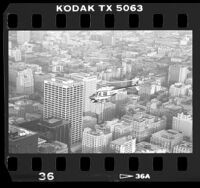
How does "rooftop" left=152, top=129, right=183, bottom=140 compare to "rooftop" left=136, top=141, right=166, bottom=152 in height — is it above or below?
above

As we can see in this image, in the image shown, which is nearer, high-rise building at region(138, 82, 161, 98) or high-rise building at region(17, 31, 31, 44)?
high-rise building at region(17, 31, 31, 44)

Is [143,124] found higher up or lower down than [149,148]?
higher up

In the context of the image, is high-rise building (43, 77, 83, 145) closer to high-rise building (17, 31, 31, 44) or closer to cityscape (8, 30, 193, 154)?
cityscape (8, 30, 193, 154)

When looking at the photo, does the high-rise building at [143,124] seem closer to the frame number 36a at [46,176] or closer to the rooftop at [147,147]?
the rooftop at [147,147]

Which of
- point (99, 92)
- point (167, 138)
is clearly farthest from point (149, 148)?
point (99, 92)

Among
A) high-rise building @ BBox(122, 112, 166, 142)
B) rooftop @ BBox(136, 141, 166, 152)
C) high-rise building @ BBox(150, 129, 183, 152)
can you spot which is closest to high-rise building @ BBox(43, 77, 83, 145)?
high-rise building @ BBox(122, 112, 166, 142)

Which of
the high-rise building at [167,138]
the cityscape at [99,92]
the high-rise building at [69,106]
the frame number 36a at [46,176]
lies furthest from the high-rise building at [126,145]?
the frame number 36a at [46,176]

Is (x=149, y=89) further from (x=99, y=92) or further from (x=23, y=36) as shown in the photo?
(x=23, y=36)

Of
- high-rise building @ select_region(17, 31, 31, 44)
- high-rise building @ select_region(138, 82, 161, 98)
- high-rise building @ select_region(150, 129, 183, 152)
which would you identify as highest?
high-rise building @ select_region(17, 31, 31, 44)
